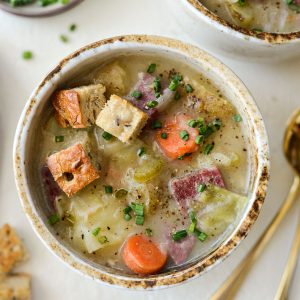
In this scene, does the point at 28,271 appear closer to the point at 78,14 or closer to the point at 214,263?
the point at 214,263

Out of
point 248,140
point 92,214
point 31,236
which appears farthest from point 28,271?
point 248,140

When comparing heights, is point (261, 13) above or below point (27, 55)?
above

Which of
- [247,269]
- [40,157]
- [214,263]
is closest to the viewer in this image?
[214,263]

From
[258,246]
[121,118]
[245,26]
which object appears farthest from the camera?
[258,246]

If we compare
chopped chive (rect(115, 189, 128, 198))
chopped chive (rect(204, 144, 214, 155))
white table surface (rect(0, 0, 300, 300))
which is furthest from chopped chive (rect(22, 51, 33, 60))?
chopped chive (rect(204, 144, 214, 155))

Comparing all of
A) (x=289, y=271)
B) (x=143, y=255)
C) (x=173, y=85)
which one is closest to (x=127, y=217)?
(x=143, y=255)

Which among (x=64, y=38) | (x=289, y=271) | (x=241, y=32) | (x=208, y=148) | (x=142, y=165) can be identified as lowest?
(x=289, y=271)

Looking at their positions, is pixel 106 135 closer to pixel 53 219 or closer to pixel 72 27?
pixel 53 219
